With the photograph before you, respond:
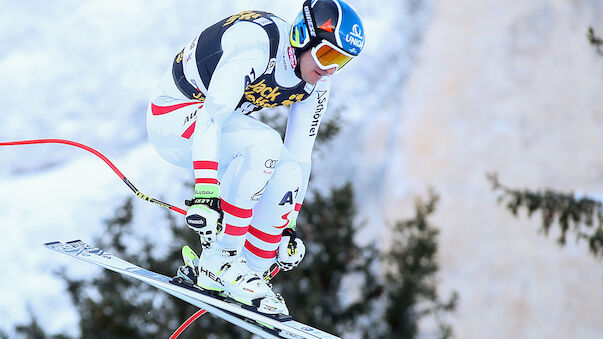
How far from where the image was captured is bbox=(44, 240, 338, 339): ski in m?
4.59

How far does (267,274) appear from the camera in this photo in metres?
5.08

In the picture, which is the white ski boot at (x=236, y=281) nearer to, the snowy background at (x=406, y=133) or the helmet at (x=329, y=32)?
the helmet at (x=329, y=32)

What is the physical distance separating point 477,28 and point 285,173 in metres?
30.4

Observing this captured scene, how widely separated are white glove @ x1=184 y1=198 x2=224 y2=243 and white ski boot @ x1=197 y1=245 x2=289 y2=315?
21.5 inches

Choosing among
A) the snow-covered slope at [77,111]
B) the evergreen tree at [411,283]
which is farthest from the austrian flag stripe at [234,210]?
the snow-covered slope at [77,111]

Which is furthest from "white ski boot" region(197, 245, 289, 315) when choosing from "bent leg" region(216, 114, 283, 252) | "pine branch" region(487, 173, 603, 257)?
"pine branch" region(487, 173, 603, 257)

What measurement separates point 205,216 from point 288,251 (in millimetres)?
953

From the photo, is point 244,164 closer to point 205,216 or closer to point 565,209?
point 205,216

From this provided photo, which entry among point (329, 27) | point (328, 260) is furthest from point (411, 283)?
point (329, 27)

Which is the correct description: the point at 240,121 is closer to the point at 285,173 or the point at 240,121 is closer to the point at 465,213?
the point at 285,173

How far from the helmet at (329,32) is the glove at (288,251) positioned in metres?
1.22

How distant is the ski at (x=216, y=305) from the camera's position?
4.59 metres

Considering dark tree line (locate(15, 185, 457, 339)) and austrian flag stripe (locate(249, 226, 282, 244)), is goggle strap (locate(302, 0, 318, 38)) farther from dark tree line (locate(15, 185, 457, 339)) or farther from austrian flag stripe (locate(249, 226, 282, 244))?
dark tree line (locate(15, 185, 457, 339))

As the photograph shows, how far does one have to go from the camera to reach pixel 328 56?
424cm
